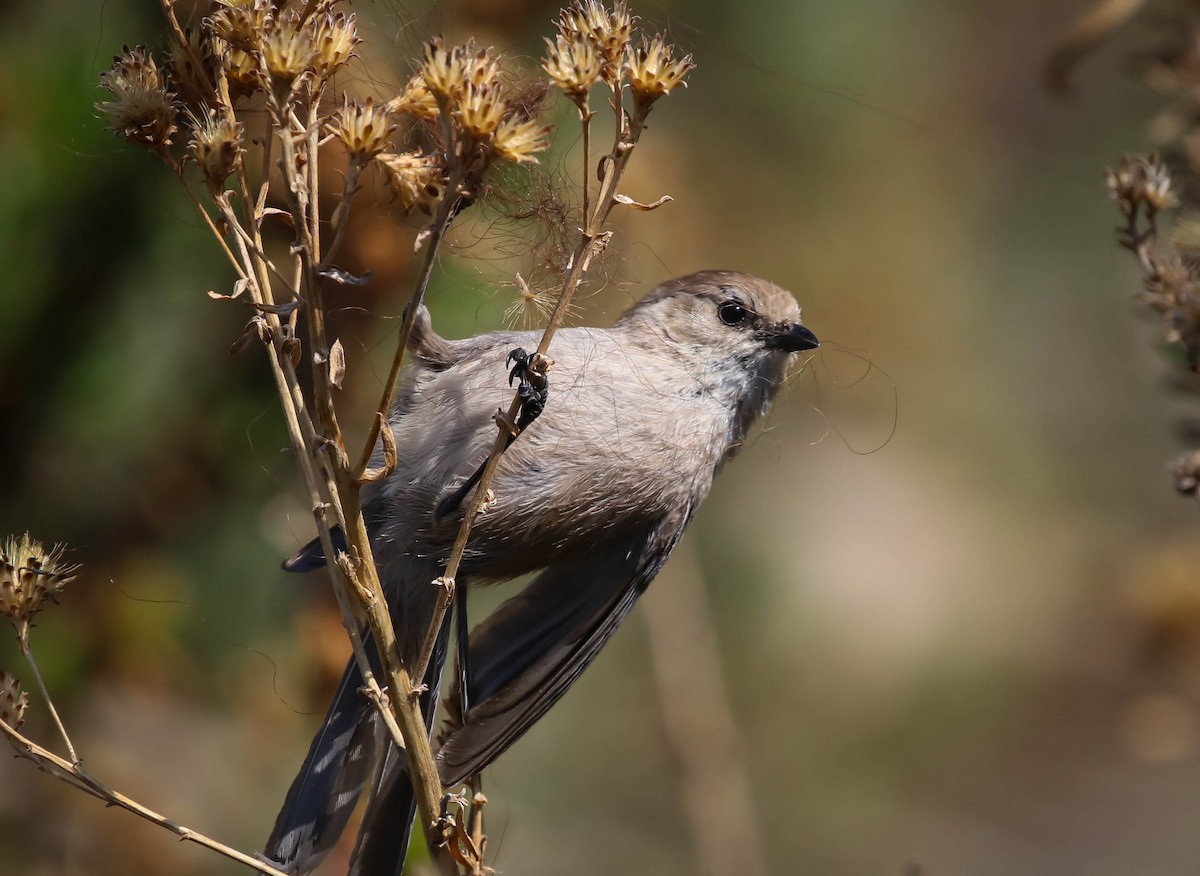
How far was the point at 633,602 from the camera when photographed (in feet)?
9.55

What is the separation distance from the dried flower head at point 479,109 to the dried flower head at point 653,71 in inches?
8.5

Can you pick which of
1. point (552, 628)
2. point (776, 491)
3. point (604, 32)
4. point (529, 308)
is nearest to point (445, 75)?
point (604, 32)

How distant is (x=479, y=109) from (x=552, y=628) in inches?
64.6

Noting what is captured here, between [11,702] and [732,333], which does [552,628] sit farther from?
[11,702]

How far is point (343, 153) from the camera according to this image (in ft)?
5.57

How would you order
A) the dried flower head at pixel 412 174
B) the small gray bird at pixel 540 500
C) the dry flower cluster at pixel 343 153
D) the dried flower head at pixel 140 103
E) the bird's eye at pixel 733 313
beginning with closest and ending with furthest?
the dry flower cluster at pixel 343 153 → the dried flower head at pixel 140 103 → the dried flower head at pixel 412 174 → the small gray bird at pixel 540 500 → the bird's eye at pixel 733 313

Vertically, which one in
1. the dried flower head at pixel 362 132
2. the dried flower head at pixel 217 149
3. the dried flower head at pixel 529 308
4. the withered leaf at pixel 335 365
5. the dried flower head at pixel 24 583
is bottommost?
the dried flower head at pixel 24 583

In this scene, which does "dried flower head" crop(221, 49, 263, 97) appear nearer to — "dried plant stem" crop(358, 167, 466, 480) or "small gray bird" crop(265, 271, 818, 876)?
"dried plant stem" crop(358, 167, 466, 480)

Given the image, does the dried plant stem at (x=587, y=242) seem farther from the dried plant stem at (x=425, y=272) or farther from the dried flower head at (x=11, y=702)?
the dried flower head at (x=11, y=702)

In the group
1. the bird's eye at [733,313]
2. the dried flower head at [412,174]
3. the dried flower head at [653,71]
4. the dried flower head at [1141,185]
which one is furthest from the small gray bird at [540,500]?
the dried flower head at [1141,185]

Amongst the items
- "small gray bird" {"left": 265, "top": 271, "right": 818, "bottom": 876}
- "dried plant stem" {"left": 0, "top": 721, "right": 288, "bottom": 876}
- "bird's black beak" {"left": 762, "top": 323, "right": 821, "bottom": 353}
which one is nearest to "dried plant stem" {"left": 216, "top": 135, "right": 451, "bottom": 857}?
"dried plant stem" {"left": 0, "top": 721, "right": 288, "bottom": 876}

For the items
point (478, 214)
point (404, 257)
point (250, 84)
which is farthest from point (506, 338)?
point (250, 84)

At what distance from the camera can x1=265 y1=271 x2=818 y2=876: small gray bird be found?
2.60 metres

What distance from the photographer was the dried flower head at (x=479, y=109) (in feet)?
5.03
